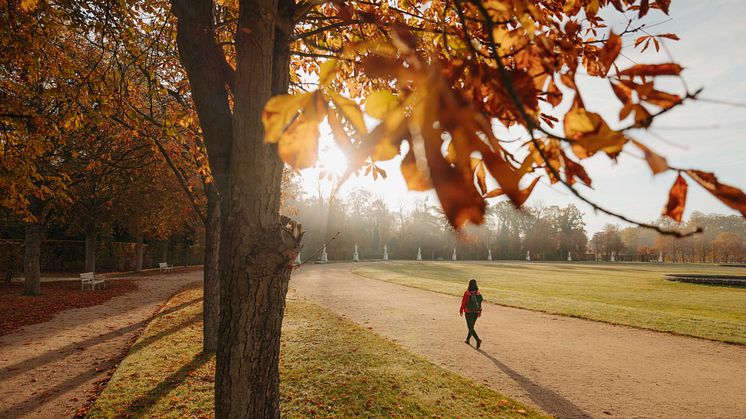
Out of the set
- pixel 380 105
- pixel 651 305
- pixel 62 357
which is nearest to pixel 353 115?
pixel 380 105

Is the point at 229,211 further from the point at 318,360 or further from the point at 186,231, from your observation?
the point at 186,231

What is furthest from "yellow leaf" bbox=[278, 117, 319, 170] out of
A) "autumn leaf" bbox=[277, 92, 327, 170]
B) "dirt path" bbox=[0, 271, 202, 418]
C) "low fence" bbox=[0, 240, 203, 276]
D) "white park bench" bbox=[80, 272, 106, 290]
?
"low fence" bbox=[0, 240, 203, 276]

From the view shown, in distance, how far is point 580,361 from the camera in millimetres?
7602

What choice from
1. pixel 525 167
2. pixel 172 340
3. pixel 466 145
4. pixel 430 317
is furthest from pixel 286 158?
pixel 430 317

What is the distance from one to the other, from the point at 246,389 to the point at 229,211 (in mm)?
1335

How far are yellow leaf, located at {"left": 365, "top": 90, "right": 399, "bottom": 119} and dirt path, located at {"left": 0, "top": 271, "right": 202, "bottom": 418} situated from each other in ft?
22.5

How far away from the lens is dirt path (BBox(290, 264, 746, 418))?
18.8 ft

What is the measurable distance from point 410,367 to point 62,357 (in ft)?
23.5

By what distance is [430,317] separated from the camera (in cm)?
1161

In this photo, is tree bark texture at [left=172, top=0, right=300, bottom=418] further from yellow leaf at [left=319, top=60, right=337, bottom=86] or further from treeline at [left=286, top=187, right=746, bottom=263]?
treeline at [left=286, top=187, right=746, bottom=263]

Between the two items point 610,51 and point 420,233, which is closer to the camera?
point 610,51

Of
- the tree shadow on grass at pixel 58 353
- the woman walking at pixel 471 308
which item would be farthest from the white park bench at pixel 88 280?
the woman walking at pixel 471 308

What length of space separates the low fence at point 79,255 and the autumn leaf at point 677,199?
2865 centimetres

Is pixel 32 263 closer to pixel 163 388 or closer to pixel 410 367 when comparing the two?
pixel 163 388
